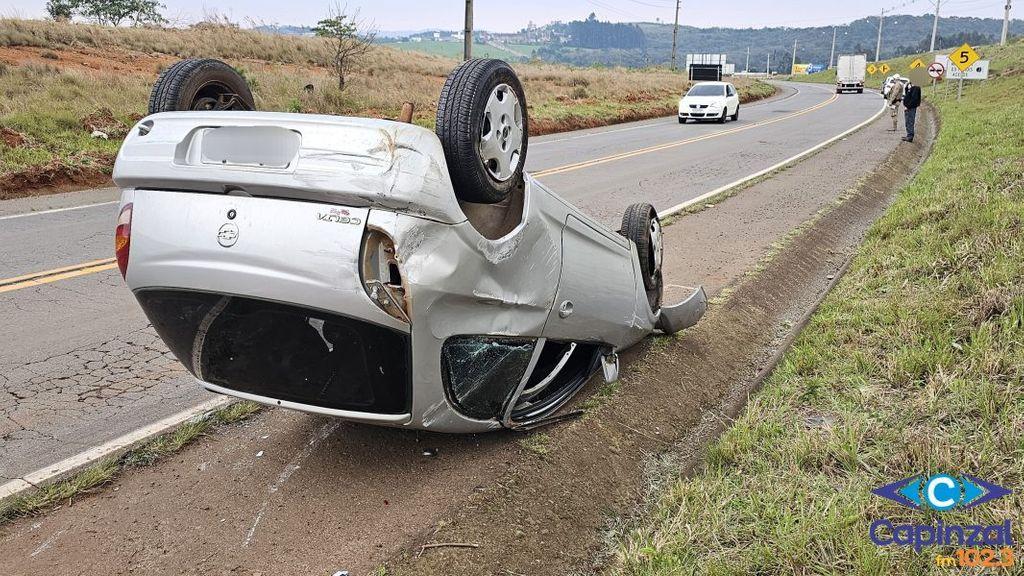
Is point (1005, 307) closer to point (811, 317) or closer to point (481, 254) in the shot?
point (811, 317)

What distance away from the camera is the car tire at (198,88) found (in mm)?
3158

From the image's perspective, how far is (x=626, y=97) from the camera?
115 ft

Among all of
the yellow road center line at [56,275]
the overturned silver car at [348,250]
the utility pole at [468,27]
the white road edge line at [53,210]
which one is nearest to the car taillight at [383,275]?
the overturned silver car at [348,250]

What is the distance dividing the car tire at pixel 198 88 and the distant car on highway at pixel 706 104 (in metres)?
24.1

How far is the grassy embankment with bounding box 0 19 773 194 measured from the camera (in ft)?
40.8

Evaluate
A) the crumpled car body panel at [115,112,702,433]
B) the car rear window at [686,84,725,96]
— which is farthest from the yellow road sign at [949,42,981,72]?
A: the crumpled car body panel at [115,112,702,433]

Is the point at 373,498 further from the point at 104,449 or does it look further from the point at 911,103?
the point at 911,103

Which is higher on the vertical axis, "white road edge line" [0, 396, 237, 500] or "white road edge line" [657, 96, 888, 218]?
"white road edge line" [657, 96, 888, 218]

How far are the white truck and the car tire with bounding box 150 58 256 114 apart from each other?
2476 inches

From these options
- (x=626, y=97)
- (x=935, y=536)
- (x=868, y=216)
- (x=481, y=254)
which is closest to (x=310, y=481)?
(x=481, y=254)

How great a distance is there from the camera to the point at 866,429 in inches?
143
